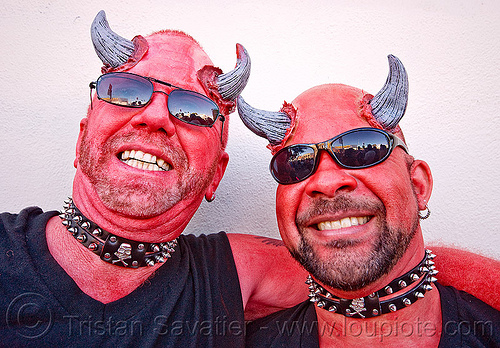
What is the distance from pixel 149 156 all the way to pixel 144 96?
33 cm

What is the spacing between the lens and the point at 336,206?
1.67 metres

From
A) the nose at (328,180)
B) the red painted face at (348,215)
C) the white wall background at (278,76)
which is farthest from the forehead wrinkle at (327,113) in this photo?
the white wall background at (278,76)

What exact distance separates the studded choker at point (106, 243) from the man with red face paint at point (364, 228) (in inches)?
31.5

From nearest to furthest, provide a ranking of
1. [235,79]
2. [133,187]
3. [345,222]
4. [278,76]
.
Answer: [345,222] → [133,187] → [235,79] → [278,76]

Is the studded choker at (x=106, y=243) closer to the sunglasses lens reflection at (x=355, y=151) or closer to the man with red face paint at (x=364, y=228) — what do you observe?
the man with red face paint at (x=364, y=228)

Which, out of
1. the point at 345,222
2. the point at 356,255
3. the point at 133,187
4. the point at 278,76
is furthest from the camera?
the point at 278,76

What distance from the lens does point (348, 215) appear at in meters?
1.67

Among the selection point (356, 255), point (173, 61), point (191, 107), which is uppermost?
point (173, 61)

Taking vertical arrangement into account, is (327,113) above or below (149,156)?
above

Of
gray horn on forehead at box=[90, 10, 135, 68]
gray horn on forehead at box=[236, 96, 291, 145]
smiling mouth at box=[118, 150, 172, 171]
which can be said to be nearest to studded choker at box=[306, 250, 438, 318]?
gray horn on forehead at box=[236, 96, 291, 145]

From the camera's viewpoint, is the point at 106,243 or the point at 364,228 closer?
the point at 364,228

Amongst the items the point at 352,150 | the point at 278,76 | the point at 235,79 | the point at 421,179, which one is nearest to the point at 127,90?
the point at 235,79

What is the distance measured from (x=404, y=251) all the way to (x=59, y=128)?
3.04 metres

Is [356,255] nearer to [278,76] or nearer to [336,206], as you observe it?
[336,206]
